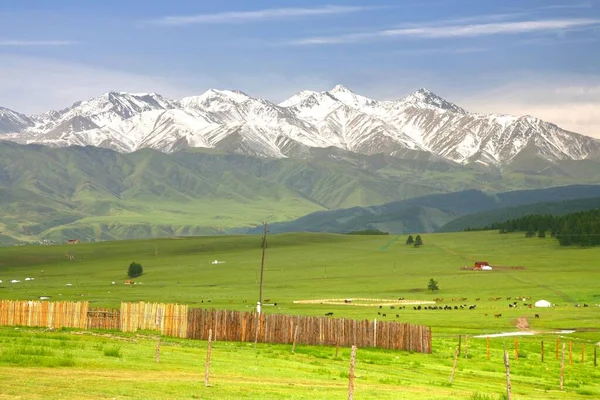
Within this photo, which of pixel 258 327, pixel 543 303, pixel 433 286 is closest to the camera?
pixel 258 327

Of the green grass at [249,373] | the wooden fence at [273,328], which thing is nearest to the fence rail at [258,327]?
the wooden fence at [273,328]

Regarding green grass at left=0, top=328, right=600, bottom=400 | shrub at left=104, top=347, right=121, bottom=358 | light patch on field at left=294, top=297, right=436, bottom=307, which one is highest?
light patch on field at left=294, top=297, right=436, bottom=307

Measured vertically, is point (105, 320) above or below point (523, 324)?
below

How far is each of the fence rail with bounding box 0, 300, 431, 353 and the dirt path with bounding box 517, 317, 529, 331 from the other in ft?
119

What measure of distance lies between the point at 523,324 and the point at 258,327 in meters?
48.6

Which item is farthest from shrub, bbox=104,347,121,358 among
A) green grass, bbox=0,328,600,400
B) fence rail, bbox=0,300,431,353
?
fence rail, bbox=0,300,431,353

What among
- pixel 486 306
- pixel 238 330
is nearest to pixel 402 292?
Result: pixel 486 306

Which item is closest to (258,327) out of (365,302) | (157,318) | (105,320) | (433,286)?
(157,318)

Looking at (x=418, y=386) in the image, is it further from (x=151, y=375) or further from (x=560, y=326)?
(x=560, y=326)

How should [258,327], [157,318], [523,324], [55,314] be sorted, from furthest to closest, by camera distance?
1. [523,324]
2. [55,314]
3. [157,318]
4. [258,327]

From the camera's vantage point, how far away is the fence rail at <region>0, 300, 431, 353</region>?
232ft

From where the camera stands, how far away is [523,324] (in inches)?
4309

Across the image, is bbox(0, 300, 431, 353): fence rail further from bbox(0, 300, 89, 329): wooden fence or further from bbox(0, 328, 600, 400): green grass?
bbox(0, 328, 600, 400): green grass

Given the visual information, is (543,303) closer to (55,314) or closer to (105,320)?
(105,320)
